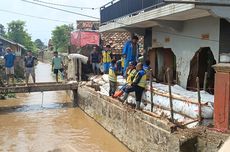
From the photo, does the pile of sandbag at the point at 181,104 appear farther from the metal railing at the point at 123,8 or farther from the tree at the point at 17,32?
the tree at the point at 17,32

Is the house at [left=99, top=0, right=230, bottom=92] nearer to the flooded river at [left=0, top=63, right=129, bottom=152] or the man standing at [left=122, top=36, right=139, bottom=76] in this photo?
the man standing at [left=122, top=36, right=139, bottom=76]

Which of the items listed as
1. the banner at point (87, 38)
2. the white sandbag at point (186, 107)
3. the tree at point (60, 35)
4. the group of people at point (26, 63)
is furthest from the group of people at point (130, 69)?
the tree at point (60, 35)

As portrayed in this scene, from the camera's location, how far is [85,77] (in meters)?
20.4

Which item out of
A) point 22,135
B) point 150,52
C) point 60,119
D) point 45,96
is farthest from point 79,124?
point 45,96

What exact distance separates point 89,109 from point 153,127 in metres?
7.07

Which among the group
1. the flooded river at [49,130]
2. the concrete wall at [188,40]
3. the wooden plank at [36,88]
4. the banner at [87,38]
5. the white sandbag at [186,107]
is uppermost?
the banner at [87,38]

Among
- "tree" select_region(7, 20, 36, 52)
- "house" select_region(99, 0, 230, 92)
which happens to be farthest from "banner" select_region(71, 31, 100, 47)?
"tree" select_region(7, 20, 36, 52)

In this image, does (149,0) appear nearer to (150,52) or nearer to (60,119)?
(150,52)

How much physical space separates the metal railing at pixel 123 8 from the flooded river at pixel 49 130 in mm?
4089

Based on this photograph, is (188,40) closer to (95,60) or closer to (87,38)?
(95,60)

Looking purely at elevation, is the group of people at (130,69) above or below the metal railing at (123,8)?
below

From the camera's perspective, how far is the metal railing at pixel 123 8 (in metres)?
11.2

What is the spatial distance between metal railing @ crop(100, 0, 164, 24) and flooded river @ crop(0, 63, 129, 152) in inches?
161

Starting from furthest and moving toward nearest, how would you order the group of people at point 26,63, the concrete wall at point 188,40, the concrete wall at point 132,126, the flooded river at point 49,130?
the group of people at point 26,63
the flooded river at point 49,130
the concrete wall at point 188,40
the concrete wall at point 132,126
